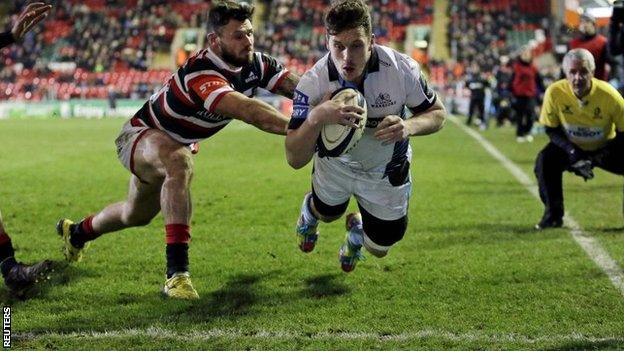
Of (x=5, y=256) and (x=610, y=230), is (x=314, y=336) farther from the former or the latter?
(x=610, y=230)

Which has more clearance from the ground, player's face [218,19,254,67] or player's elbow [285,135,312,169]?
player's face [218,19,254,67]

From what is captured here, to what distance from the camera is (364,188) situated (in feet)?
19.4

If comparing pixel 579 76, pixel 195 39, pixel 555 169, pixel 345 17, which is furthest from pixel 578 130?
pixel 195 39

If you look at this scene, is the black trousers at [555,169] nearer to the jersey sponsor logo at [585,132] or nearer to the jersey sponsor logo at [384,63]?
the jersey sponsor logo at [585,132]

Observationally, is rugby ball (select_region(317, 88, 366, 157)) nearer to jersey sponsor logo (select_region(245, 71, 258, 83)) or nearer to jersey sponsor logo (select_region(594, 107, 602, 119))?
jersey sponsor logo (select_region(245, 71, 258, 83))

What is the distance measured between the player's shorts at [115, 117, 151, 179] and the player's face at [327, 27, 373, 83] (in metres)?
1.87

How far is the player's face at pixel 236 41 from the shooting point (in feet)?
18.9

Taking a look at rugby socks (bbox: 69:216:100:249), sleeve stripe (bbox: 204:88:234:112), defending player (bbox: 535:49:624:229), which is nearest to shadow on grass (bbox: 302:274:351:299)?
sleeve stripe (bbox: 204:88:234:112)

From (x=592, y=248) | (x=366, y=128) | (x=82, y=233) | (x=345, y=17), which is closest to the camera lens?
(x=345, y=17)

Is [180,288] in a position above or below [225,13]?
below

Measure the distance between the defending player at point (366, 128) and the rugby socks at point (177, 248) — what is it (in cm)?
96

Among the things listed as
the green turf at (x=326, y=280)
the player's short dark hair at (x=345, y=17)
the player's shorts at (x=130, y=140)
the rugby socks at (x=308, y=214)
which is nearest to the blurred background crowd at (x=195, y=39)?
the green turf at (x=326, y=280)

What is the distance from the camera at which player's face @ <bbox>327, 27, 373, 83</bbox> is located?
4.73 m

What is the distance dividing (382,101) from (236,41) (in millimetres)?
1118
